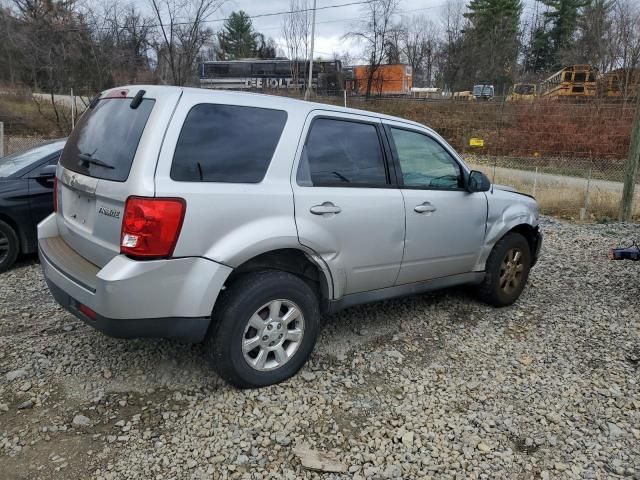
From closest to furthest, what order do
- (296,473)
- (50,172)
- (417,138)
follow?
(296,473) → (417,138) → (50,172)

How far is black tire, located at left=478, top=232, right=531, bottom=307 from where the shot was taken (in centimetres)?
458

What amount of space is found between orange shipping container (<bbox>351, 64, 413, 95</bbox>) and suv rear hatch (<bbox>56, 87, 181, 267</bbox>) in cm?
3439

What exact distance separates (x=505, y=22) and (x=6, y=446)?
171 ft

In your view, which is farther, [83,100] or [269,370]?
[83,100]

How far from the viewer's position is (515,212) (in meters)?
4.64

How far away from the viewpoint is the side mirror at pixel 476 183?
4.21 m

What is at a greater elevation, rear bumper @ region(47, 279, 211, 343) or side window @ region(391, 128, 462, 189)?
side window @ region(391, 128, 462, 189)

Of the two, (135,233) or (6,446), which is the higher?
(135,233)

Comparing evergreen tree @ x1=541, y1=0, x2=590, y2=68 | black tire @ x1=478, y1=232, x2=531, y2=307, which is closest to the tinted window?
black tire @ x1=478, y1=232, x2=531, y2=307

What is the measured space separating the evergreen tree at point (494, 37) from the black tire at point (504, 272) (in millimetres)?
37513

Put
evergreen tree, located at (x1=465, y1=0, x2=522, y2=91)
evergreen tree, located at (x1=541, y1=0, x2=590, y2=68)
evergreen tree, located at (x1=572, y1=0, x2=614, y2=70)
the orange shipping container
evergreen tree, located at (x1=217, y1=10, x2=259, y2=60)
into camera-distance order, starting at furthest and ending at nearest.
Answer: evergreen tree, located at (x1=217, y1=10, x2=259, y2=60), evergreen tree, located at (x1=541, y1=0, x2=590, y2=68), evergreen tree, located at (x1=465, y1=0, x2=522, y2=91), the orange shipping container, evergreen tree, located at (x1=572, y1=0, x2=614, y2=70)

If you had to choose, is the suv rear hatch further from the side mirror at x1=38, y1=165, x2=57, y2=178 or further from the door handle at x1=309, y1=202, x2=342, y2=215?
the side mirror at x1=38, y1=165, x2=57, y2=178

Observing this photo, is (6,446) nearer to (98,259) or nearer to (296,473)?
(98,259)

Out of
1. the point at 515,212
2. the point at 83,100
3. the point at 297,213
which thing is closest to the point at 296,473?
the point at 297,213
